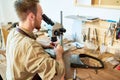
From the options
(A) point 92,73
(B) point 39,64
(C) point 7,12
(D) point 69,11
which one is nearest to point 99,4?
(D) point 69,11

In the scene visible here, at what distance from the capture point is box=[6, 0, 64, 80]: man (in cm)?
99

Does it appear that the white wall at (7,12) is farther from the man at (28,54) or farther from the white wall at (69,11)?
the man at (28,54)

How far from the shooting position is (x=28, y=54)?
0.99 metres

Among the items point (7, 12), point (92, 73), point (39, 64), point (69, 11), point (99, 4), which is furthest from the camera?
point (7, 12)

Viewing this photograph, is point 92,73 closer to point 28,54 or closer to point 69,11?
point 28,54

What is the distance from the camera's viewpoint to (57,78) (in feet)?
3.73

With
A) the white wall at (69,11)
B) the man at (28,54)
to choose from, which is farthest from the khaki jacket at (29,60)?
the white wall at (69,11)

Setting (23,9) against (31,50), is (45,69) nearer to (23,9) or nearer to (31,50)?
(31,50)

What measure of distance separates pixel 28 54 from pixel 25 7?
0.32 meters

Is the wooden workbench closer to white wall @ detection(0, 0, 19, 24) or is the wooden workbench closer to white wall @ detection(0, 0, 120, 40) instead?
white wall @ detection(0, 0, 120, 40)

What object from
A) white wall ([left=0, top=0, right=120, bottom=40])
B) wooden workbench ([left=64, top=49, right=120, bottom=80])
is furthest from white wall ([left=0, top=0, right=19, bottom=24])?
wooden workbench ([left=64, top=49, right=120, bottom=80])

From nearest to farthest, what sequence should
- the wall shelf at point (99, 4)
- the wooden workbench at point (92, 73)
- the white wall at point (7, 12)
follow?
the wooden workbench at point (92, 73), the wall shelf at point (99, 4), the white wall at point (7, 12)

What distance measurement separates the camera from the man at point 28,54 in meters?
0.99

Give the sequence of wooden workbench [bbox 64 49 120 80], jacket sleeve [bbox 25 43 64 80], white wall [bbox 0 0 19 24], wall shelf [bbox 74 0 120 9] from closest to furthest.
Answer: jacket sleeve [bbox 25 43 64 80]
wooden workbench [bbox 64 49 120 80]
wall shelf [bbox 74 0 120 9]
white wall [bbox 0 0 19 24]
